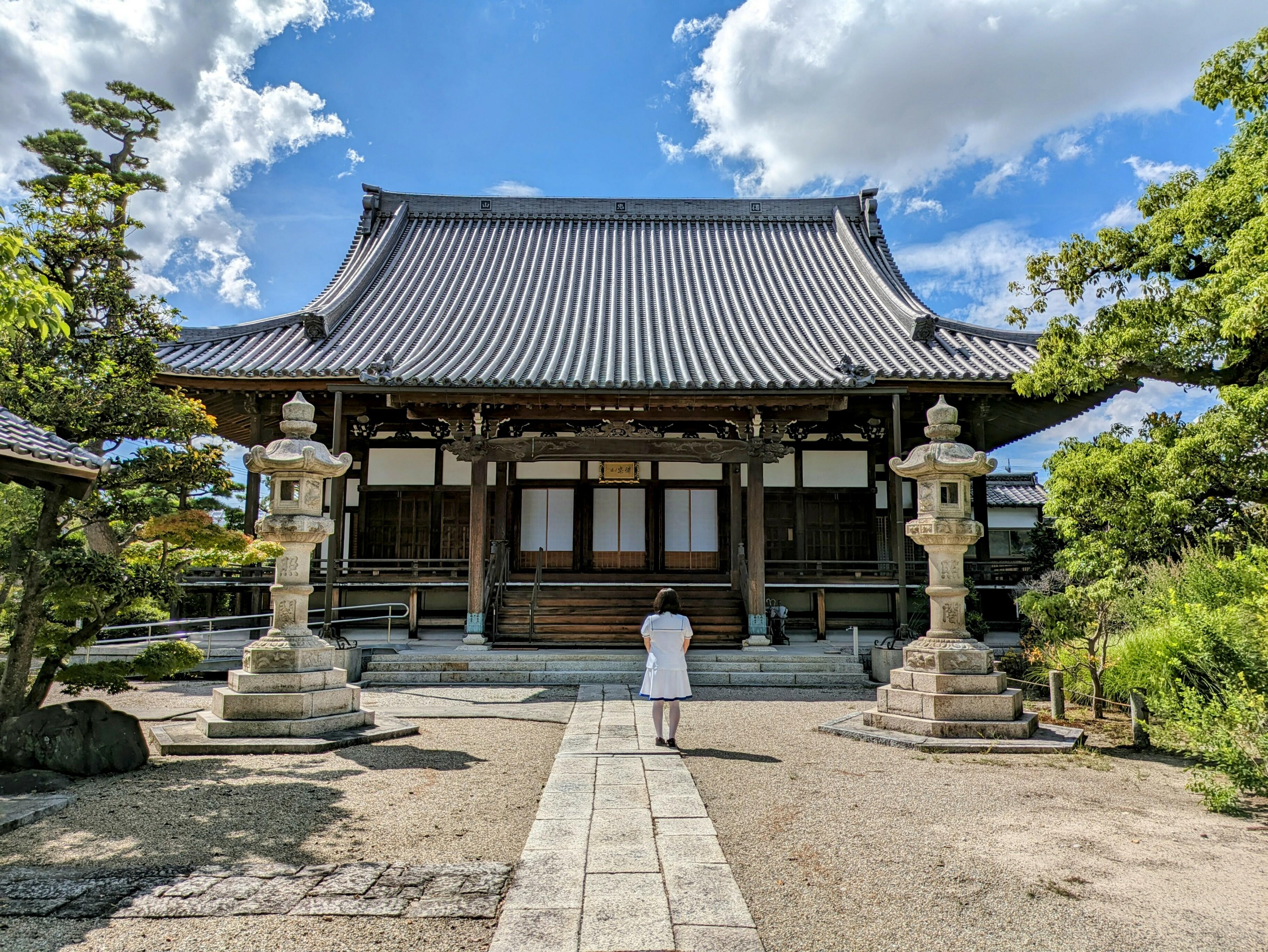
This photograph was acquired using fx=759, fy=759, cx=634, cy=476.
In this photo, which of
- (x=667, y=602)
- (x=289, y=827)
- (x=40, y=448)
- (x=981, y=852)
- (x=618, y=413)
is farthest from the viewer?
(x=618, y=413)

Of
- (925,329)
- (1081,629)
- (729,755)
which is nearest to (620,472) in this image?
(925,329)

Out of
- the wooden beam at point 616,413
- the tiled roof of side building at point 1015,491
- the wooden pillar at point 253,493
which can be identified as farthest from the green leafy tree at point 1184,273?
the tiled roof of side building at point 1015,491

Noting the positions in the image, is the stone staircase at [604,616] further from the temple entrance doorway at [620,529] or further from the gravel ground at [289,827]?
the gravel ground at [289,827]

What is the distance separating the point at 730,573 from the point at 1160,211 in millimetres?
Answer: 8301

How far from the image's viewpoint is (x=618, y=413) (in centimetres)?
1280

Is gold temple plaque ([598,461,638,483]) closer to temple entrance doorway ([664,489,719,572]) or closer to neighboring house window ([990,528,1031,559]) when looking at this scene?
temple entrance doorway ([664,489,719,572])

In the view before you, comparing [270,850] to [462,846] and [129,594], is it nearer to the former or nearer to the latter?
[462,846]

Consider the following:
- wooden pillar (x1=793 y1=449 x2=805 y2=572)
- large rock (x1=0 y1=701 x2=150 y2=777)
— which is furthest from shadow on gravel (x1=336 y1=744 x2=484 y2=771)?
wooden pillar (x1=793 y1=449 x2=805 y2=572)

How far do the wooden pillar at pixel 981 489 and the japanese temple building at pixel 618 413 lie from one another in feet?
0.29

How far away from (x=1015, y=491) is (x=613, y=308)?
57.5 ft

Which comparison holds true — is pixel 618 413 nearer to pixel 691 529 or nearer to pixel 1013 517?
pixel 691 529

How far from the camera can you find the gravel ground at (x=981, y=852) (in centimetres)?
325

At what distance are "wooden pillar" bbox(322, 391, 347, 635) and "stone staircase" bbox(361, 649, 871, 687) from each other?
111 centimetres

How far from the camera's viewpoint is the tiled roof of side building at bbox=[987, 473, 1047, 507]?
24953 millimetres
